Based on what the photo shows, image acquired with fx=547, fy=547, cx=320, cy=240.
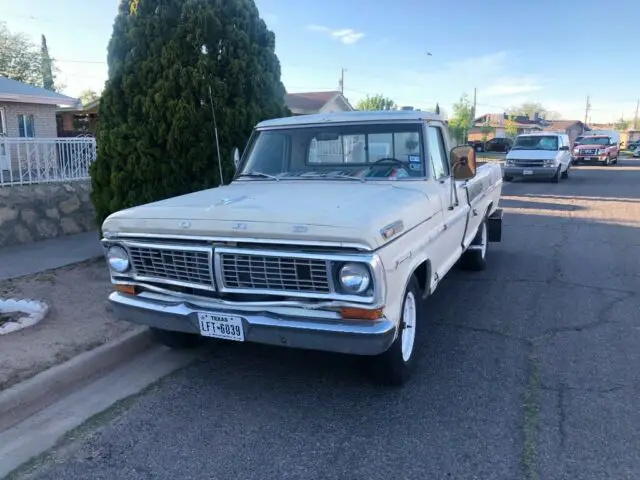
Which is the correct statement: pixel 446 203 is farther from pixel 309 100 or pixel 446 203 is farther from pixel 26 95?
pixel 309 100

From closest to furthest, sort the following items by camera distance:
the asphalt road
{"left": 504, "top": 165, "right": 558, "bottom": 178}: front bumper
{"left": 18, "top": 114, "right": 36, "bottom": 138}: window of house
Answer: the asphalt road → {"left": 18, "top": 114, "right": 36, "bottom": 138}: window of house → {"left": 504, "top": 165, "right": 558, "bottom": 178}: front bumper

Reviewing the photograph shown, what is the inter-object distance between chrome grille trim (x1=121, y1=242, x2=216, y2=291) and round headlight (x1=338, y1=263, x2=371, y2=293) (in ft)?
2.96

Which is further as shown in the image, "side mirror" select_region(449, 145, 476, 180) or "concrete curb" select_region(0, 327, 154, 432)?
"side mirror" select_region(449, 145, 476, 180)

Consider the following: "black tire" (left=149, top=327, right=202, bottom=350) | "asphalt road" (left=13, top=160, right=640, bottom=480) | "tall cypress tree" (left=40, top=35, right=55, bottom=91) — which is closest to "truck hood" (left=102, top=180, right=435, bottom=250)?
"black tire" (left=149, top=327, right=202, bottom=350)

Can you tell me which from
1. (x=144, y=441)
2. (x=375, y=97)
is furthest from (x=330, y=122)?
(x=375, y=97)

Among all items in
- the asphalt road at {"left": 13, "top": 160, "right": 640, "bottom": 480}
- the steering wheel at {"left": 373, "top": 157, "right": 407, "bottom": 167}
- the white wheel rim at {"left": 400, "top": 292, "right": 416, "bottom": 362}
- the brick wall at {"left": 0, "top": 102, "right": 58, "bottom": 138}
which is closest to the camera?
the asphalt road at {"left": 13, "top": 160, "right": 640, "bottom": 480}

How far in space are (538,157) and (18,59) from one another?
43.7 metres

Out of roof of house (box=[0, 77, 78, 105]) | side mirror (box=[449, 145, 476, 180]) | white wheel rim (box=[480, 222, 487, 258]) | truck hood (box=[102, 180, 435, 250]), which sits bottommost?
white wheel rim (box=[480, 222, 487, 258])

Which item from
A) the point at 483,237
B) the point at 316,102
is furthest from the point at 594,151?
the point at 483,237

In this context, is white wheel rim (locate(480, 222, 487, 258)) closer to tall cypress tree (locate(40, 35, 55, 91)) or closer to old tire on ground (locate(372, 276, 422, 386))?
old tire on ground (locate(372, 276, 422, 386))

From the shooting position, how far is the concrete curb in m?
3.61

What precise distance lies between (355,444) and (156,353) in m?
2.21

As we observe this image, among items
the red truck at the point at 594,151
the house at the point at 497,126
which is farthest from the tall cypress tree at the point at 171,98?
the house at the point at 497,126

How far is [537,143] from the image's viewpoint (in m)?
21.2
